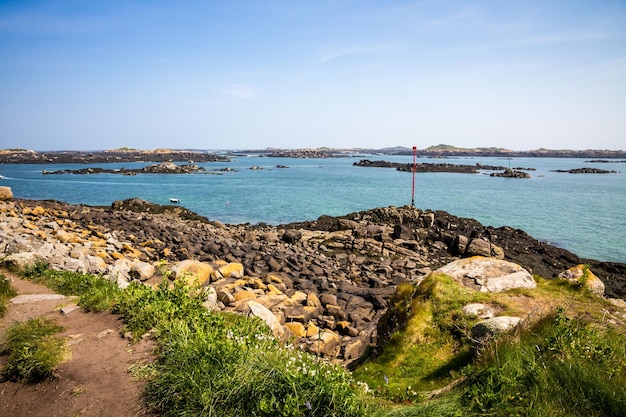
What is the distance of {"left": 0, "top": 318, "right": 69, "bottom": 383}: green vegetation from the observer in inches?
197

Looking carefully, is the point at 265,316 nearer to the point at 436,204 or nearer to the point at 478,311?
the point at 478,311

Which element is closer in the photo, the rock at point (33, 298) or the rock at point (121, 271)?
the rock at point (33, 298)

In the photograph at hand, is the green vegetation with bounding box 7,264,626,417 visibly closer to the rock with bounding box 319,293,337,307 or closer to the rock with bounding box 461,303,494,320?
the rock with bounding box 461,303,494,320

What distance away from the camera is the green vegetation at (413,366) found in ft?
11.0

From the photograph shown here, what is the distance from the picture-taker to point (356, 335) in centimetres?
1038

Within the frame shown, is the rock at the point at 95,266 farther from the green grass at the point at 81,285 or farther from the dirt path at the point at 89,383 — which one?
the dirt path at the point at 89,383

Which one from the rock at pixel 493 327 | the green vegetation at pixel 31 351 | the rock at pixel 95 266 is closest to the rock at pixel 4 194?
the rock at pixel 95 266

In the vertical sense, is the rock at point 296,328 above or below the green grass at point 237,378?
below

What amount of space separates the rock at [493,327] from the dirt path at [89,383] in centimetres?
465

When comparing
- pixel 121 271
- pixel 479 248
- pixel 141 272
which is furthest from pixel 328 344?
pixel 479 248

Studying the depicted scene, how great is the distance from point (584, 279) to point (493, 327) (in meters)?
3.58

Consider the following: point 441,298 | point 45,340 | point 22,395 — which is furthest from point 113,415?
point 441,298

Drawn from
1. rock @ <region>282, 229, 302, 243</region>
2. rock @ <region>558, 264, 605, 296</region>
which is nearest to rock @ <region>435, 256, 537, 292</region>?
rock @ <region>558, 264, 605, 296</region>

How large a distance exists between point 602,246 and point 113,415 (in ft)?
100
